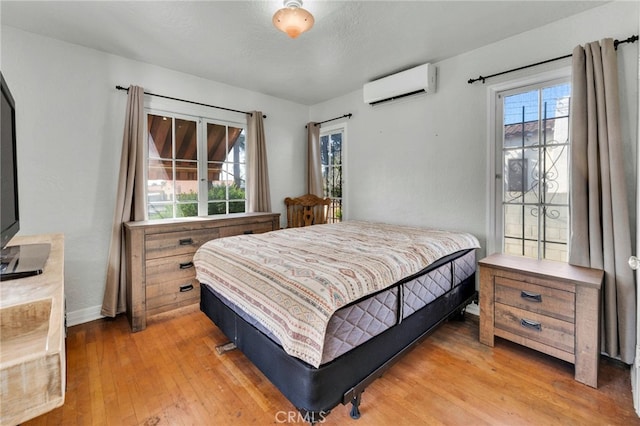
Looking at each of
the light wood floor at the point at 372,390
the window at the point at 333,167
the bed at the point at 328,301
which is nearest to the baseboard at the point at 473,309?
the bed at the point at 328,301

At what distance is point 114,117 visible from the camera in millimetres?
2686

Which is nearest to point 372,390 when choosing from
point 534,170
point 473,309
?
point 473,309

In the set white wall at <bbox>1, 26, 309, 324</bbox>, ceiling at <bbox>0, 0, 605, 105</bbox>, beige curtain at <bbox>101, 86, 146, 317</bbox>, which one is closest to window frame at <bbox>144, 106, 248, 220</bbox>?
white wall at <bbox>1, 26, 309, 324</bbox>

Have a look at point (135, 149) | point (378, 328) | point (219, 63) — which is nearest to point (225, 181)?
point (135, 149)

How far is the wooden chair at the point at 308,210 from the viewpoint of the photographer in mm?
3920

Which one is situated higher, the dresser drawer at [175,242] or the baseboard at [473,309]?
the dresser drawer at [175,242]

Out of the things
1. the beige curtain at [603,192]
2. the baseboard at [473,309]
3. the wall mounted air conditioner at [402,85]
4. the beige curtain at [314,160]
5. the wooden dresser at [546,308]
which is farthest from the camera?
the beige curtain at [314,160]

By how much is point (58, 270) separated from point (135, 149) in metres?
1.93

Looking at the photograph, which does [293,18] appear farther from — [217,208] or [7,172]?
[217,208]

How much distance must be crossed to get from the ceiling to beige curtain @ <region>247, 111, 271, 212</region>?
0.67m

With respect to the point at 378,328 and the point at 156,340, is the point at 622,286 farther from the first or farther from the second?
the point at 156,340

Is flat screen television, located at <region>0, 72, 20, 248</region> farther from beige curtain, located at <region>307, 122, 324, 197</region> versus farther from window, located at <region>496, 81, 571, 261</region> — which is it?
window, located at <region>496, 81, 571, 261</region>

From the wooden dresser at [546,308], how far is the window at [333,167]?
7.32 ft

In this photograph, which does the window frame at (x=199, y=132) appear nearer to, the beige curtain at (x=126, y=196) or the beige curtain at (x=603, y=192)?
the beige curtain at (x=126, y=196)
